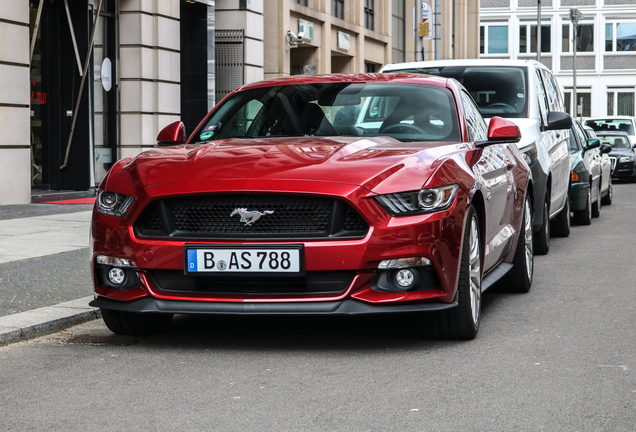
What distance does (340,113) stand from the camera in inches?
262

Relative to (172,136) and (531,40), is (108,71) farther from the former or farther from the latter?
(531,40)

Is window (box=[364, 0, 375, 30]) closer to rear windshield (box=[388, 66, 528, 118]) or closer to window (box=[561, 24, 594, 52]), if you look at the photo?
rear windshield (box=[388, 66, 528, 118])

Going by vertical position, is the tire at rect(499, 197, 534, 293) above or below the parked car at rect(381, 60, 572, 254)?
below

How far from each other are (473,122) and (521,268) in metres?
1.28

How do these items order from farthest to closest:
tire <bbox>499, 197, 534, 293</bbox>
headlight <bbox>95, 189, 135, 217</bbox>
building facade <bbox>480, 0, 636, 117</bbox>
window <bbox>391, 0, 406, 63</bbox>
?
building facade <bbox>480, 0, 636, 117</bbox> → window <bbox>391, 0, 406, 63</bbox> → tire <bbox>499, 197, 534, 293</bbox> → headlight <bbox>95, 189, 135, 217</bbox>

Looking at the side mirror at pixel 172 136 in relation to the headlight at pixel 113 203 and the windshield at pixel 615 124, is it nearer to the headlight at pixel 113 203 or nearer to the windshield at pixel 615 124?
the headlight at pixel 113 203

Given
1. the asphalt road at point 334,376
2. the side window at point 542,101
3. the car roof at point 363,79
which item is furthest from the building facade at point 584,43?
the asphalt road at point 334,376

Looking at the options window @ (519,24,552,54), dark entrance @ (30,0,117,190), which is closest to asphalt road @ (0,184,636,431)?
dark entrance @ (30,0,117,190)

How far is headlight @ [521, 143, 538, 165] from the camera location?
9.63 metres

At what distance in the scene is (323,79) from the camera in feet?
23.3

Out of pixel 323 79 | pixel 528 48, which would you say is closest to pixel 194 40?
pixel 323 79

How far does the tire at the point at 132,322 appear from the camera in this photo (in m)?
5.91

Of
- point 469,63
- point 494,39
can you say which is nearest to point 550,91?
point 469,63

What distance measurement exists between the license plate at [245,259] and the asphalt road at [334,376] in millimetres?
458
